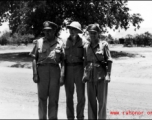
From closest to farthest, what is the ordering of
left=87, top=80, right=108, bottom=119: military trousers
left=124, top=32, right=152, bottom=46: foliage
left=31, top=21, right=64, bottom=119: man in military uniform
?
left=87, top=80, right=108, bottom=119: military trousers, left=31, top=21, right=64, bottom=119: man in military uniform, left=124, top=32, right=152, bottom=46: foliage

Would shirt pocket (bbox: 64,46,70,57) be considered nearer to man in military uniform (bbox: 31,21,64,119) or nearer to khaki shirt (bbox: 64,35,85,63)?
khaki shirt (bbox: 64,35,85,63)

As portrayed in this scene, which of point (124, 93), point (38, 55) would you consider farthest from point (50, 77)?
point (124, 93)

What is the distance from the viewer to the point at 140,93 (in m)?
10.5

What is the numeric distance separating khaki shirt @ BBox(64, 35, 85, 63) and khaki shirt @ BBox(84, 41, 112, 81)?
27 centimetres

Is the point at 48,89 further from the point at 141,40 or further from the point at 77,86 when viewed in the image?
the point at 141,40

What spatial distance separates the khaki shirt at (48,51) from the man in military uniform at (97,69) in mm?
606

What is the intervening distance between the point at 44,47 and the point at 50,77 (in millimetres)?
648

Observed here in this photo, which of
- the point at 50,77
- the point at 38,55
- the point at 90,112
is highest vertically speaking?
the point at 38,55

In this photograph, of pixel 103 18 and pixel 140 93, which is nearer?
pixel 140 93

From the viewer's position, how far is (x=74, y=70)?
5883mm

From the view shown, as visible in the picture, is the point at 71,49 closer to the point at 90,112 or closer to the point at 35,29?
the point at 90,112

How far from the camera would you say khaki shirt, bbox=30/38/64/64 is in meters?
5.75

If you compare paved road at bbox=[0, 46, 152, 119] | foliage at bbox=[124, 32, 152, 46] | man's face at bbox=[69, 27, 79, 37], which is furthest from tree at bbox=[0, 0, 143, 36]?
foliage at bbox=[124, 32, 152, 46]

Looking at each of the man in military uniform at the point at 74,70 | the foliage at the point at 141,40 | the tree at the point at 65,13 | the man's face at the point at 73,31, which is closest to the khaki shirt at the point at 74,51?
the man in military uniform at the point at 74,70
